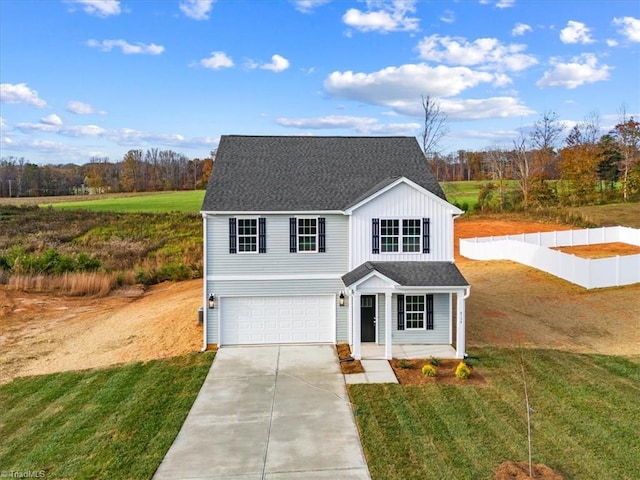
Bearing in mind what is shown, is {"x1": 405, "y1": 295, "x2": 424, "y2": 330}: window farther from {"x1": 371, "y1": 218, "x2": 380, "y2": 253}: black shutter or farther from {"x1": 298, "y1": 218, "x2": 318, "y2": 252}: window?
{"x1": 298, "y1": 218, "x2": 318, "y2": 252}: window

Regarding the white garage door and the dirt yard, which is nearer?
the dirt yard

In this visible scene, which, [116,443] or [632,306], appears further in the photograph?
[632,306]

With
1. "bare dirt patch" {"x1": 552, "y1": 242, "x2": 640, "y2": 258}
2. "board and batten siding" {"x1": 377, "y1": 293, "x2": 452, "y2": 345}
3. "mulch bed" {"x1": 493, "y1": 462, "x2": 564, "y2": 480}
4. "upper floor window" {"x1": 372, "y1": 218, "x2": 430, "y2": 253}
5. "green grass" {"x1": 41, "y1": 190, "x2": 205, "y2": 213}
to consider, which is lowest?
"mulch bed" {"x1": 493, "y1": 462, "x2": 564, "y2": 480}

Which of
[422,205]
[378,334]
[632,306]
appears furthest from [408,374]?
[632,306]

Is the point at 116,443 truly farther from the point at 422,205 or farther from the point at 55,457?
the point at 422,205

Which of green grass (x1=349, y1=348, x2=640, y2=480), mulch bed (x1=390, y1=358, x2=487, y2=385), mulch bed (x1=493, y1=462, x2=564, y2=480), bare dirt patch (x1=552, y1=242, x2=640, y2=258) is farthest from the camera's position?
bare dirt patch (x1=552, y1=242, x2=640, y2=258)

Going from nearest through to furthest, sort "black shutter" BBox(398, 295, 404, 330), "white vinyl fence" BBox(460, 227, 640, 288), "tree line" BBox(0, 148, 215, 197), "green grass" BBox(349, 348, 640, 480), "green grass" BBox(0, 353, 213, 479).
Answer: "green grass" BBox(349, 348, 640, 480) → "green grass" BBox(0, 353, 213, 479) → "black shutter" BBox(398, 295, 404, 330) → "white vinyl fence" BBox(460, 227, 640, 288) → "tree line" BBox(0, 148, 215, 197)

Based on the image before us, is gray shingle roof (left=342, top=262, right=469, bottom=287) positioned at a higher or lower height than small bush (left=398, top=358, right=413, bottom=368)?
higher

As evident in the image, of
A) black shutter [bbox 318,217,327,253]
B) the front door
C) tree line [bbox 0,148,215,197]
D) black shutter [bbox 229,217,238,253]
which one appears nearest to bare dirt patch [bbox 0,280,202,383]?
black shutter [bbox 229,217,238,253]
